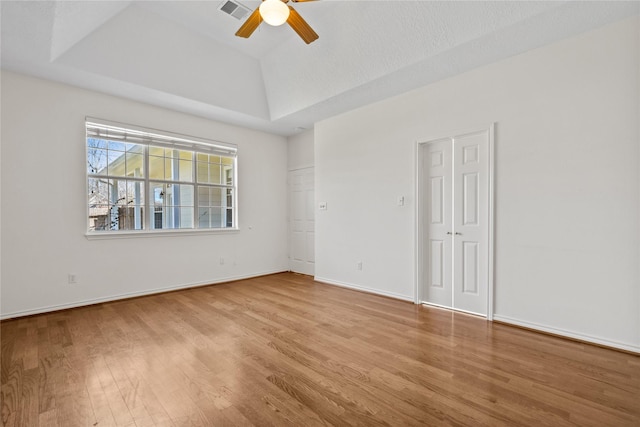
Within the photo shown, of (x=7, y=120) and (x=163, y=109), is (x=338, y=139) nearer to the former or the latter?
(x=163, y=109)

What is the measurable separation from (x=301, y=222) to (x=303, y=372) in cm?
402

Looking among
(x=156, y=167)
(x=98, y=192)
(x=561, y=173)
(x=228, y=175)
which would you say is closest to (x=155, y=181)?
(x=156, y=167)

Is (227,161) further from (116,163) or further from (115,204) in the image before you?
(115,204)

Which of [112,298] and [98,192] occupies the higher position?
[98,192]

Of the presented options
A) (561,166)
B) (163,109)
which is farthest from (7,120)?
(561,166)

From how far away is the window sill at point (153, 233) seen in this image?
159 inches

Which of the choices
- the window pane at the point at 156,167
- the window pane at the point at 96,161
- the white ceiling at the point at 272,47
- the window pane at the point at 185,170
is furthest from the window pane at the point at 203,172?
the window pane at the point at 96,161

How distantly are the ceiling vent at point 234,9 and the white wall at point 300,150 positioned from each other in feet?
8.13

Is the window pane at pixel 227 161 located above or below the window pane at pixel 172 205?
above

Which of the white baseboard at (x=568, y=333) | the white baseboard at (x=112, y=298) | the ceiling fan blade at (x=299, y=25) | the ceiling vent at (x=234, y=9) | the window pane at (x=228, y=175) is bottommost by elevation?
the white baseboard at (x=112, y=298)

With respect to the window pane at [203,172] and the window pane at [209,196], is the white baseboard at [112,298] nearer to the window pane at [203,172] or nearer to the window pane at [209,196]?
the window pane at [209,196]

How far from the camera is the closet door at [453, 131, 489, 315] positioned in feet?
11.1

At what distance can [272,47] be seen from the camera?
431 cm

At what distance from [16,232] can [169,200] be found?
1818 mm
